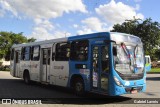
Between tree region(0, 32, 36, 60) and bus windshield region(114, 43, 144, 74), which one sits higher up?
tree region(0, 32, 36, 60)

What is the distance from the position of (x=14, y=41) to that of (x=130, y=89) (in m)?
73.0

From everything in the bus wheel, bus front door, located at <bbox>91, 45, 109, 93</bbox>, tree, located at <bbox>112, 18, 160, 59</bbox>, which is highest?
tree, located at <bbox>112, 18, 160, 59</bbox>

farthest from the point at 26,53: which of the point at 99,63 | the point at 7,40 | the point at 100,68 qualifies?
the point at 7,40

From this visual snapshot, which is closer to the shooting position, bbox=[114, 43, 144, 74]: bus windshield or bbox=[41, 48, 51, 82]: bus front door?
bbox=[114, 43, 144, 74]: bus windshield

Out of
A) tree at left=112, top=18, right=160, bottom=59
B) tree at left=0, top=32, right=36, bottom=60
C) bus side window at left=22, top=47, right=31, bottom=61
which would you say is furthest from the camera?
tree at left=0, top=32, right=36, bottom=60

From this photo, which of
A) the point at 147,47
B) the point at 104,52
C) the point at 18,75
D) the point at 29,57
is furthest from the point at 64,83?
the point at 147,47

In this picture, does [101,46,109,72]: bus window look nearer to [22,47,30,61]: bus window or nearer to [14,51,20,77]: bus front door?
[22,47,30,61]: bus window

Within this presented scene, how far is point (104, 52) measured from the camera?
41.2ft

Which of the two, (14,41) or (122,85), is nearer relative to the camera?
(122,85)

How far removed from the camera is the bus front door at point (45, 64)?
1717cm

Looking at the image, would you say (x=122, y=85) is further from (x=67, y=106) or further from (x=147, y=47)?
(x=147, y=47)

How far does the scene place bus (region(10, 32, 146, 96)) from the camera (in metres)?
12.2

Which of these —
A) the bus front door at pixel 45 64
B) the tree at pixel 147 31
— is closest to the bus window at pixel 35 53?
the bus front door at pixel 45 64

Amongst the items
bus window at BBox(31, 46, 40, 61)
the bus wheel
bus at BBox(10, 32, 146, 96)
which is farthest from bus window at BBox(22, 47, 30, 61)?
the bus wheel
